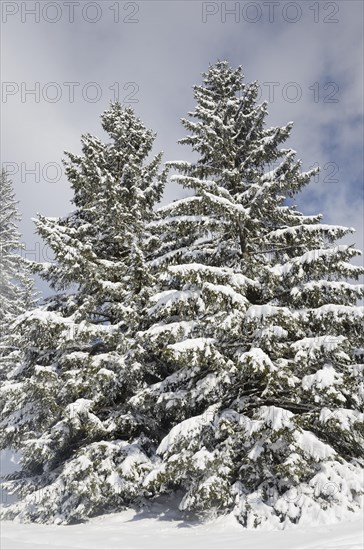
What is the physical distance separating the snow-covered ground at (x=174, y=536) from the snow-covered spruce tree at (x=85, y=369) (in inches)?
31.6

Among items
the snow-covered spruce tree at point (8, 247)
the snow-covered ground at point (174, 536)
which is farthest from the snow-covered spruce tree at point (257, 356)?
the snow-covered spruce tree at point (8, 247)

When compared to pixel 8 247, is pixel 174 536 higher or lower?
lower

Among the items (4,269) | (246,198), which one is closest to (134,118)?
(246,198)

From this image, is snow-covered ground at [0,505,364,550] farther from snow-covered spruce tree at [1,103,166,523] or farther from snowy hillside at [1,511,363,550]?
snow-covered spruce tree at [1,103,166,523]

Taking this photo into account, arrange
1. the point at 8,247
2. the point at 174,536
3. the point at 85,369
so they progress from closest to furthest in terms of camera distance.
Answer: the point at 174,536, the point at 85,369, the point at 8,247

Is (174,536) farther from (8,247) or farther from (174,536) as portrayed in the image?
(8,247)

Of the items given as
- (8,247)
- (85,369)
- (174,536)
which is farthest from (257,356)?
(8,247)

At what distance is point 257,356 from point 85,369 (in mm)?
4598

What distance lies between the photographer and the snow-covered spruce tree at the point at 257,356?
750 cm

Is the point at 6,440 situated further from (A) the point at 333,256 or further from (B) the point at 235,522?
(A) the point at 333,256

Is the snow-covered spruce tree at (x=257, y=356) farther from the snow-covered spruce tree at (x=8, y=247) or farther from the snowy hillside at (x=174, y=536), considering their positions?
the snow-covered spruce tree at (x=8, y=247)

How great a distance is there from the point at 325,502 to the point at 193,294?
4.86 meters

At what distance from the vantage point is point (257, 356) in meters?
7.95

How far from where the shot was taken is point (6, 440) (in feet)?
37.6
